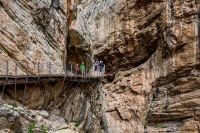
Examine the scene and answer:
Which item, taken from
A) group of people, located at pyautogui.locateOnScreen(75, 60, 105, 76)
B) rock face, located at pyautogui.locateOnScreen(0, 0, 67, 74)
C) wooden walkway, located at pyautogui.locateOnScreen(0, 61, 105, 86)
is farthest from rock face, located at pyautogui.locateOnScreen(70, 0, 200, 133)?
rock face, located at pyautogui.locateOnScreen(0, 0, 67, 74)

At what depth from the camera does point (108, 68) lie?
106 ft

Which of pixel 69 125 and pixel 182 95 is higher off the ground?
pixel 182 95

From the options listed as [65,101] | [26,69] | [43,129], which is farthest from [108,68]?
[43,129]

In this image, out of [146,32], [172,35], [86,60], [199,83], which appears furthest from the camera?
[86,60]

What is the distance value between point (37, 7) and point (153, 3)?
844 centimetres

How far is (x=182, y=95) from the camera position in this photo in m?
25.6

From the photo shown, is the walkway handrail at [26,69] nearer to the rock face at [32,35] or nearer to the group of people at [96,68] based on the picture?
the rock face at [32,35]

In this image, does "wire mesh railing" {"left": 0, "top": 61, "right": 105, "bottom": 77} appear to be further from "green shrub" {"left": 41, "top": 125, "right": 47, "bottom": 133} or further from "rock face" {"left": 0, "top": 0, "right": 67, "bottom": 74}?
"green shrub" {"left": 41, "top": 125, "right": 47, "bottom": 133}

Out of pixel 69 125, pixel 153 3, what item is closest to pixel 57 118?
pixel 69 125

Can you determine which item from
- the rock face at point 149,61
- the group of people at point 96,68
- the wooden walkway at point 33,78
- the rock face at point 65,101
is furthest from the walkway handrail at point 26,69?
the rock face at point 149,61

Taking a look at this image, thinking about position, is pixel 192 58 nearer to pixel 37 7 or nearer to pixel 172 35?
pixel 172 35

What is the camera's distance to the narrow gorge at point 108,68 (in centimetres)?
2372

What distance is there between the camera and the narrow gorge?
2372 cm

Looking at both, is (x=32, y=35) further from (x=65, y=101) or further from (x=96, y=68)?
(x=96, y=68)
